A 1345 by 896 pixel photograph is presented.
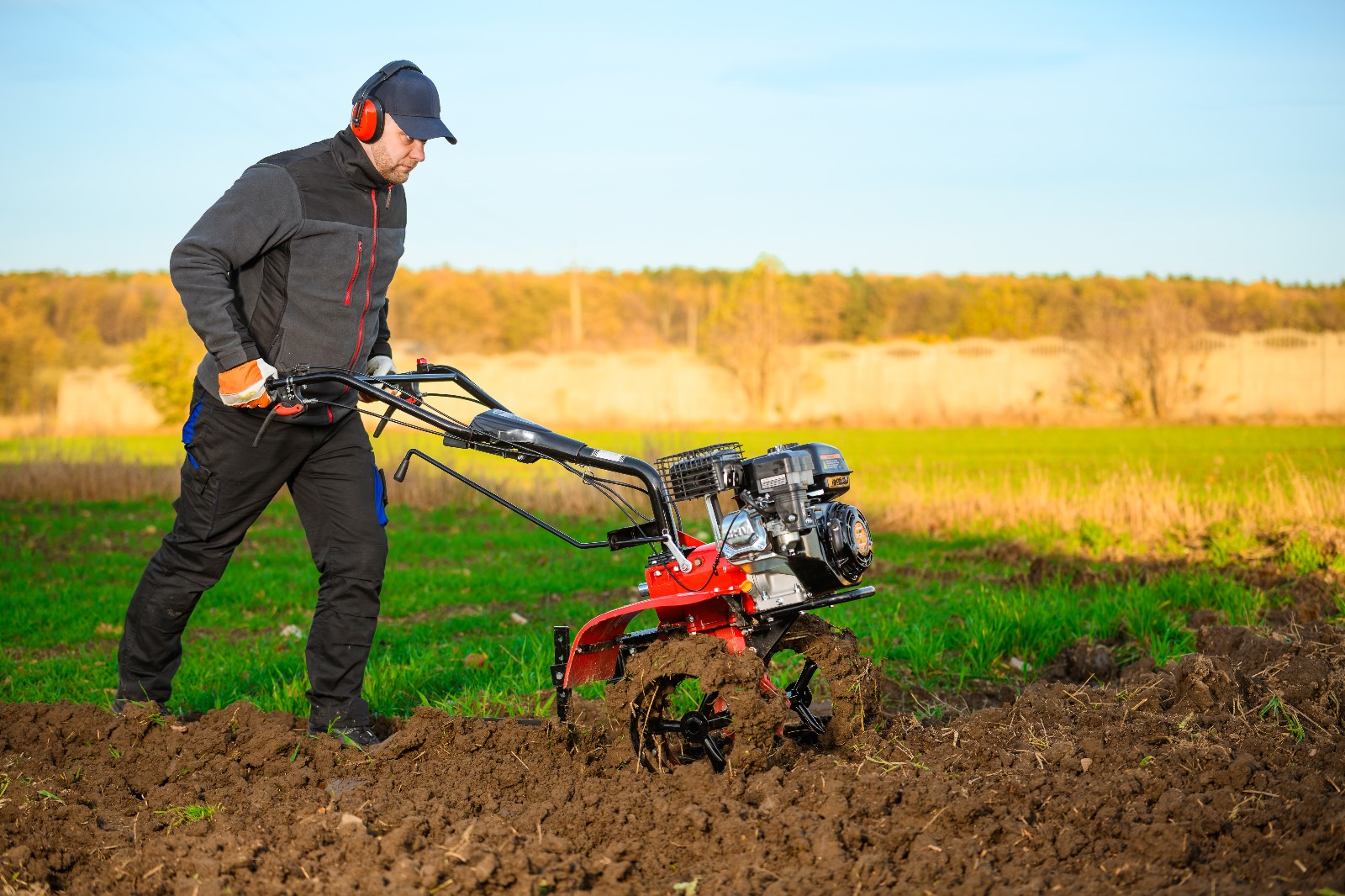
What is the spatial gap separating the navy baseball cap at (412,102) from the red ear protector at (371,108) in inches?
0.7

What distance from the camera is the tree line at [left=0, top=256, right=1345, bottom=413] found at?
4184cm

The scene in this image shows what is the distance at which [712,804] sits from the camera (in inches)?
134

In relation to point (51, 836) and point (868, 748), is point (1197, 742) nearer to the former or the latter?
point (868, 748)

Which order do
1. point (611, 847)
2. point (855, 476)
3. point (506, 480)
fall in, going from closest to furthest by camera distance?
point (611, 847), point (506, 480), point (855, 476)

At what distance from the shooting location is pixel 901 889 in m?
2.83

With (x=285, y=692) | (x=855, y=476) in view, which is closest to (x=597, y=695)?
(x=285, y=692)

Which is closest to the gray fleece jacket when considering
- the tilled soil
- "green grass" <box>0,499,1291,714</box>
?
the tilled soil

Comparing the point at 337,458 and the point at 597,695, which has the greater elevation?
the point at 337,458

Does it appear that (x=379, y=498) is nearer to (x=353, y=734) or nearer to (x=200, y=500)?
(x=200, y=500)

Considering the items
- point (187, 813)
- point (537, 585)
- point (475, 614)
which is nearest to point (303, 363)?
point (187, 813)

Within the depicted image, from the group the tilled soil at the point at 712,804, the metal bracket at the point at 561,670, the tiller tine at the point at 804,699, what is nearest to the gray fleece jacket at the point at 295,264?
the metal bracket at the point at 561,670

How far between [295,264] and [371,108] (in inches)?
25.5

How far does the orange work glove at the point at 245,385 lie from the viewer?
4031 mm

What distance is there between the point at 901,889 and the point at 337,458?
2.75 metres
